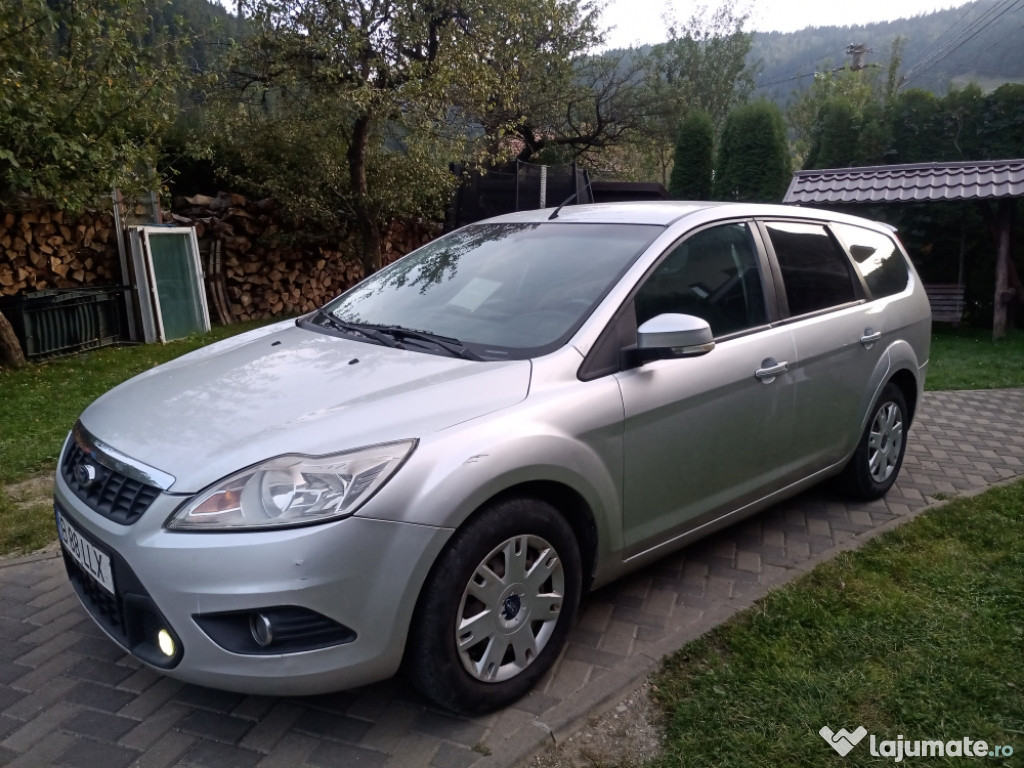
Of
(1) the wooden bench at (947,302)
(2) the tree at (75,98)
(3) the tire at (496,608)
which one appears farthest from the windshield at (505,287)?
(1) the wooden bench at (947,302)

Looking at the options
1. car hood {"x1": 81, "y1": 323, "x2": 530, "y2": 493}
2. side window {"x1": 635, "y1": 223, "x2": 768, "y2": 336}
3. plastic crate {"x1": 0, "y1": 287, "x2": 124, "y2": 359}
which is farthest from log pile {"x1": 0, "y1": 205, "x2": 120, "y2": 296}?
side window {"x1": 635, "y1": 223, "x2": 768, "y2": 336}

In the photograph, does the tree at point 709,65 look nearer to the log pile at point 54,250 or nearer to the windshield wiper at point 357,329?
the log pile at point 54,250

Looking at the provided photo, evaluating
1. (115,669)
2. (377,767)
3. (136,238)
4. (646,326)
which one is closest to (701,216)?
(646,326)

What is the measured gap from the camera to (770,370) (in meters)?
3.43

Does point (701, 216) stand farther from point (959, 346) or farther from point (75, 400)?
point (959, 346)

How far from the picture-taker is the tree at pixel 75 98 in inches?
274

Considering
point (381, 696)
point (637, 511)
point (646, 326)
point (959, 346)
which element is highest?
point (646, 326)

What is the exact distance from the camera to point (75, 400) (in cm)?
669

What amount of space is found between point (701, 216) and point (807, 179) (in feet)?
26.2

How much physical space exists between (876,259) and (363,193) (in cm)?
861

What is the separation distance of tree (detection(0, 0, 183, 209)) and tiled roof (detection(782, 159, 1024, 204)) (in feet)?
25.3

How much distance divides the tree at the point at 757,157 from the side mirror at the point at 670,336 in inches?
479

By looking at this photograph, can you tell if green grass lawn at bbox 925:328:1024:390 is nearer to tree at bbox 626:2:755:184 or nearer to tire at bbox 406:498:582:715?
tire at bbox 406:498:582:715

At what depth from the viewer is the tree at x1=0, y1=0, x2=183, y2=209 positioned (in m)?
6.97
